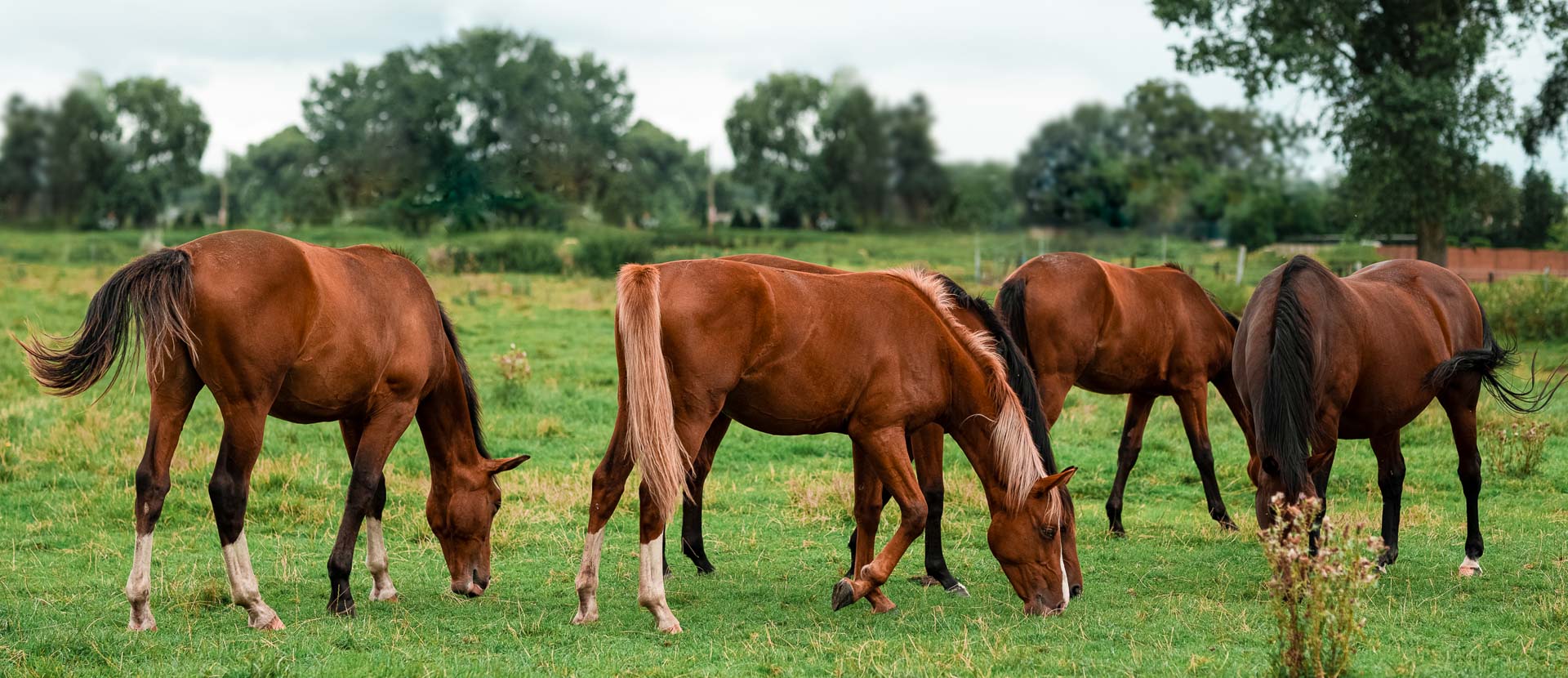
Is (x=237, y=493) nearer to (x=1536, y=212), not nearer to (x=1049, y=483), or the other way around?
(x=1049, y=483)

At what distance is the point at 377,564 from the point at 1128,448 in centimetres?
549

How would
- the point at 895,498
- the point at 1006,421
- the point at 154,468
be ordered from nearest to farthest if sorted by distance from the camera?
the point at 154,468, the point at 895,498, the point at 1006,421

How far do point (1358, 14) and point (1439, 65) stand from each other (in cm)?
191

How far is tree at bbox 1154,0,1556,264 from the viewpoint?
22.9 metres

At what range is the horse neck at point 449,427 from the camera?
6.38 metres

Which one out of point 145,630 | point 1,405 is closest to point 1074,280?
point 145,630

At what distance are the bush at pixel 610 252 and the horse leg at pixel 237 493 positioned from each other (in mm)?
20568

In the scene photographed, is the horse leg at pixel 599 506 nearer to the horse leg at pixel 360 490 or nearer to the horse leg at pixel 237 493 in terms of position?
the horse leg at pixel 360 490

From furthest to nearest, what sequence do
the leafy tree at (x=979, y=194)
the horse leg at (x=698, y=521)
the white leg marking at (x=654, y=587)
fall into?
the leafy tree at (x=979, y=194) < the horse leg at (x=698, y=521) < the white leg marking at (x=654, y=587)

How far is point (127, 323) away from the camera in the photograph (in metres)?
5.25

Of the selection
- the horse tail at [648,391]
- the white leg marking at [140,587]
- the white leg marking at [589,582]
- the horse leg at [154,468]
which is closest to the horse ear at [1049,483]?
the horse tail at [648,391]

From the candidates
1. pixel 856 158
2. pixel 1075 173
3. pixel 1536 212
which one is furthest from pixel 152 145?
pixel 1536 212

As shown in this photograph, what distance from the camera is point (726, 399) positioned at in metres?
5.86

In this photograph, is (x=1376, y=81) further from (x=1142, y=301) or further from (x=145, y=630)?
(x=145, y=630)
